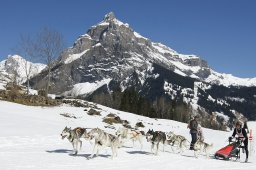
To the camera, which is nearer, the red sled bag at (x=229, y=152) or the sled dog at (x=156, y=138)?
the sled dog at (x=156, y=138)

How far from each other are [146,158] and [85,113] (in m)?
25.8

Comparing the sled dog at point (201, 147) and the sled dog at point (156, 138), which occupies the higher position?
the sled dog at point (156, 138)

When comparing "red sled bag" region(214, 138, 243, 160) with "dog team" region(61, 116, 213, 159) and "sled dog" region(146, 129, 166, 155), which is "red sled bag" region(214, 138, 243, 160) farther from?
"sled dog" region(146, 129, 166, 155)

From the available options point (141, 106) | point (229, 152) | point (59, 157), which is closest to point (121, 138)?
point (59, 157)

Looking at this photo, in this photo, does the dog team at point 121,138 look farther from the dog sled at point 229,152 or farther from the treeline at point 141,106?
the treeline at point 141,106

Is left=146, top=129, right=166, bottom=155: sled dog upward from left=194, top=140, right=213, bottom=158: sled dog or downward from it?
upward

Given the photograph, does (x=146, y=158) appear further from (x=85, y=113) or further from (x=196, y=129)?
(x=85, y=113)

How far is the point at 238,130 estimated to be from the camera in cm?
2278

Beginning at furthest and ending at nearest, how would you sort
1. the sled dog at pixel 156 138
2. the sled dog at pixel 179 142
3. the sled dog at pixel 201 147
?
the sled dog at pixel 179 142
the sled dog at pixel 201 147
the sled dog at pixel 156 138

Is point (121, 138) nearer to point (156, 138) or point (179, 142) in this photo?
point (156, 138)

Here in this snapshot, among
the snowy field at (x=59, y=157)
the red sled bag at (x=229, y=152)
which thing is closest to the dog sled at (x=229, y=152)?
the red sled bag at (x=229, y=152)

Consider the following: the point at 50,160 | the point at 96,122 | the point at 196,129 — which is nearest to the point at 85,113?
the point at 96,122

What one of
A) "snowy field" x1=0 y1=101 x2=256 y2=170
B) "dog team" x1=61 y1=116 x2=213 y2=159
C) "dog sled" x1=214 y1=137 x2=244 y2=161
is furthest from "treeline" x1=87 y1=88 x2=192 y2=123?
"dog sled" x1=214 y1=137 x2=244 y2=161

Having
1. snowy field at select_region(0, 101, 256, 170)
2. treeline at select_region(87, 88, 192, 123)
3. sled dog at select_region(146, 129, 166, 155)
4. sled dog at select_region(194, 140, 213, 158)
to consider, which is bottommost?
snowy field at select_region(0, 101, 256, 170)
